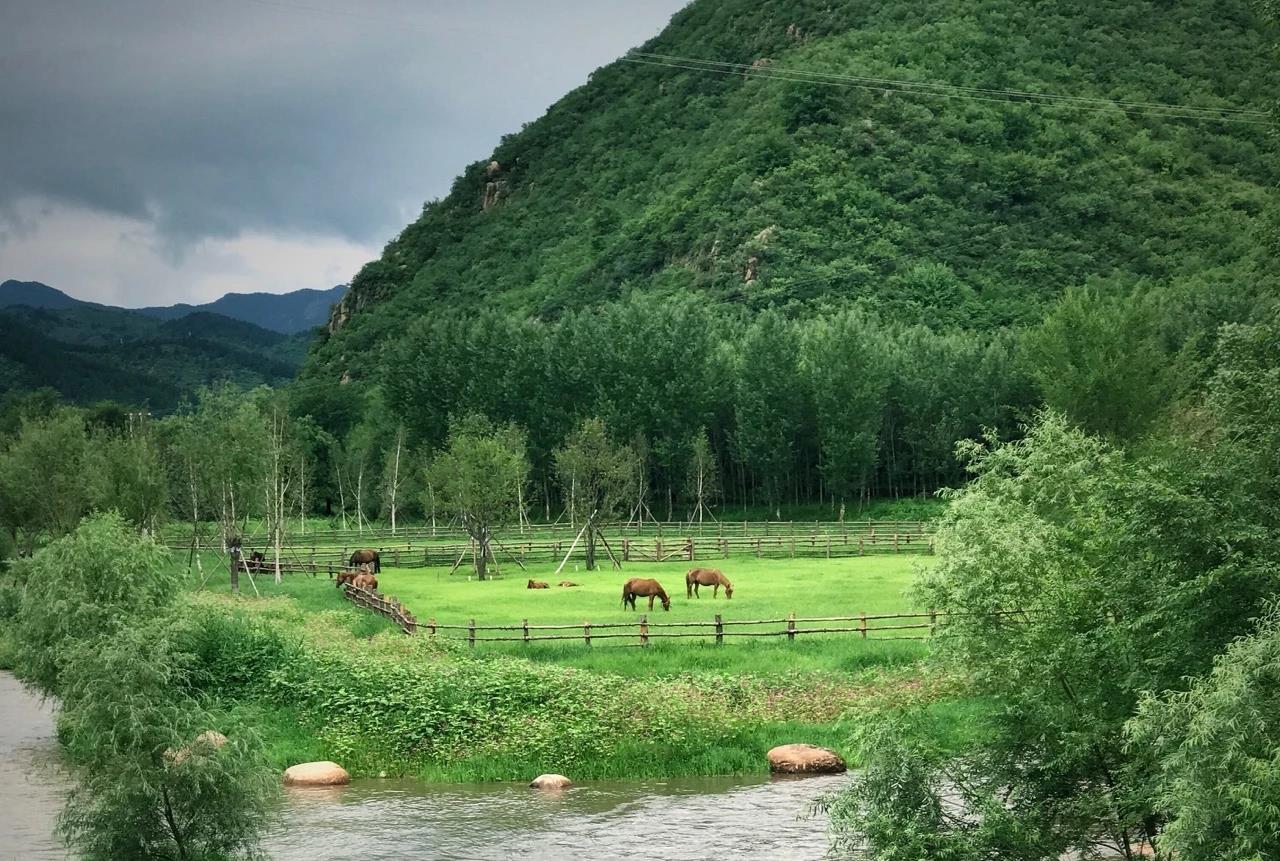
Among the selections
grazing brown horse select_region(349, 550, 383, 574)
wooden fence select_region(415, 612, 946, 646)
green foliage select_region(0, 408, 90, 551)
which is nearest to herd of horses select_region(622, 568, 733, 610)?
wooden fence select_region(415, 612, 946, 646)

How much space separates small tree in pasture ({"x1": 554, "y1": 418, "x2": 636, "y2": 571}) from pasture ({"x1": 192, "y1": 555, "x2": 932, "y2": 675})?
9.09 ft

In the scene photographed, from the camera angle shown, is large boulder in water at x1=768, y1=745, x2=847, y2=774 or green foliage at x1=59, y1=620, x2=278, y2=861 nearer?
green foliage at x1=59, y1=620, x2=278, y2=861

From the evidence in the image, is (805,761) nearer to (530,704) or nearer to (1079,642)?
(530,704)

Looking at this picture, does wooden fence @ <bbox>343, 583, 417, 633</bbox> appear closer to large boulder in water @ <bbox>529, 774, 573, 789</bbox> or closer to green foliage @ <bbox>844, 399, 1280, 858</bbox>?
large boulder in water @ <bbox>529, 774, 573, 789</bbox>

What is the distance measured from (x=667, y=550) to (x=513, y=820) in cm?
3594

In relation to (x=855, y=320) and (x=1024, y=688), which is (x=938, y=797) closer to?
(x=1024, y=688)

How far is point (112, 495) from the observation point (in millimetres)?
48750

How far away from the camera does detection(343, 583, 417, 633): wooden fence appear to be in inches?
1435

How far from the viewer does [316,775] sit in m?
27.2

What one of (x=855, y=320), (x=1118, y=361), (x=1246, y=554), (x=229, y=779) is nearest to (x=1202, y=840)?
(x=1246, y=554)

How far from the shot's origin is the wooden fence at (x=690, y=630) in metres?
33.7

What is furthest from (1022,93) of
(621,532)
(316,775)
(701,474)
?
(316,775)

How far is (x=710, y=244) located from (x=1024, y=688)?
11163 cm

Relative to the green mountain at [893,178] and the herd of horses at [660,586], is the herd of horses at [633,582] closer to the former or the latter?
the herd of horses at [660,586]
